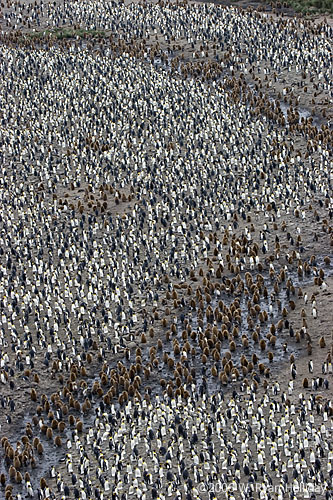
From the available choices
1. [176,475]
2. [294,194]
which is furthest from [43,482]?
[294,194]

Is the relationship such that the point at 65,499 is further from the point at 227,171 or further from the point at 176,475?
the point at 227,171

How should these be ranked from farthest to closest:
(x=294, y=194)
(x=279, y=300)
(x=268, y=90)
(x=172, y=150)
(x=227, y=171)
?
(x=268, y=90), (x=172, y=150), (x=227, y=171), (x=294, y=194), (x=279, y=300)

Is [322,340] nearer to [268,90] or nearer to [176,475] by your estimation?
[176,475]

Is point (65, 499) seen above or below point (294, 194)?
below

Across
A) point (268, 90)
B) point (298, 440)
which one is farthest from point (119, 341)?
point (268, 90)

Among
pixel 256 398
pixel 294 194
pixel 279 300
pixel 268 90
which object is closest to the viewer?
pixel 256 398

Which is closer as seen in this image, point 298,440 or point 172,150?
point 298,440
